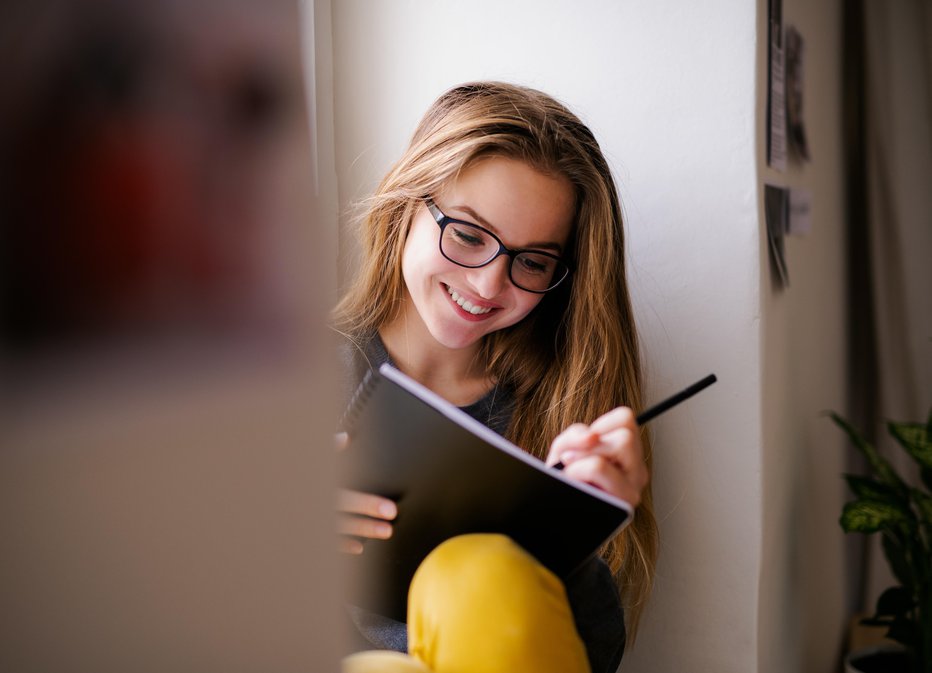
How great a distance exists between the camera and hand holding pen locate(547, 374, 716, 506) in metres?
0.65

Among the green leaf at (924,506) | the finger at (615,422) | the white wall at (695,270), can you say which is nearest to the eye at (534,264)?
the white wall at (695,270)

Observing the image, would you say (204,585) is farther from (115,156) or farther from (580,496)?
(580,496)

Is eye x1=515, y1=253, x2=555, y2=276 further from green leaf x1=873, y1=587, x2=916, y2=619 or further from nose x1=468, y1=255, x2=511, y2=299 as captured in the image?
green leaf x1=873, y1=587, x2=916, y2=619

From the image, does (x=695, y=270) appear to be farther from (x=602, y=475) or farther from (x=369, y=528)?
(x=369, y=528)

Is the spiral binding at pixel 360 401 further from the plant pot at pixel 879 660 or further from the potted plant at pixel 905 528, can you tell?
the plant pot at pixel 879 660

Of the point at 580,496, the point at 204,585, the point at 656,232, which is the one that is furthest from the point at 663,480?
the point at 204,585

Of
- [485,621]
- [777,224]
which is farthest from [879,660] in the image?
[485,621]

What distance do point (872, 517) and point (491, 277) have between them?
2.52 ft

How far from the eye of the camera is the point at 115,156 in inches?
6.5

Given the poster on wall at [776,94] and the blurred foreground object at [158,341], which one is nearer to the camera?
the blurred foreground object at [158,341]

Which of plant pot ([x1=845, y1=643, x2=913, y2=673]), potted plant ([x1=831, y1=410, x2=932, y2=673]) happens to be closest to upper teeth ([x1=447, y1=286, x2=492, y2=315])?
potted plant ([x1=831, y1=410, x2=932, y2=673])

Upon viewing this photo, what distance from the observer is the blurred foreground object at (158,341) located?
16 centimetres

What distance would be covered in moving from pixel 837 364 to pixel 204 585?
1.59 m

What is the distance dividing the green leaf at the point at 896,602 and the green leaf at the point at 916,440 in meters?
0.23
